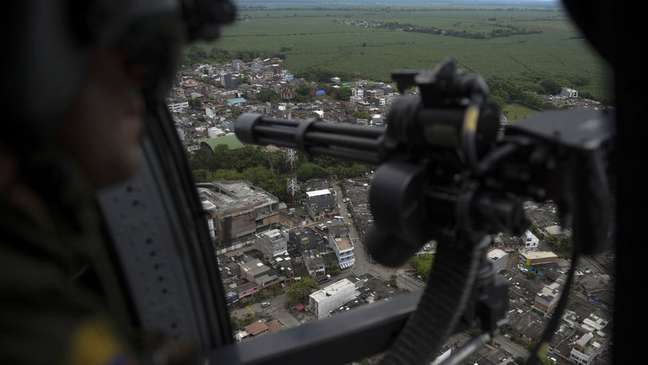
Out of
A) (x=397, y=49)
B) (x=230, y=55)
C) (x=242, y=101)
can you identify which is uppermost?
(x=230, y=55)

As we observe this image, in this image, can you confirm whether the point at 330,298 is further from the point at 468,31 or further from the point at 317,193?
the point at 468,31

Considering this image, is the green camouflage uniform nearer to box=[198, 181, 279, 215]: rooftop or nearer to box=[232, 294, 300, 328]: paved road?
box=[198, 181, 279, 215]: rooftop

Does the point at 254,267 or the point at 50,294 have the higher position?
the point at 50,294

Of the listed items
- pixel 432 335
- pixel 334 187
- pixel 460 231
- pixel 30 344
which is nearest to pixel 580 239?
pixel 460 231

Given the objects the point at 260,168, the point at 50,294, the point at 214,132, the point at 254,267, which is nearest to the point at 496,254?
the point at 254,267

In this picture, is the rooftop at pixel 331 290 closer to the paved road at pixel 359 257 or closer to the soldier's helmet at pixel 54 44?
the paved road at pixel 359 257

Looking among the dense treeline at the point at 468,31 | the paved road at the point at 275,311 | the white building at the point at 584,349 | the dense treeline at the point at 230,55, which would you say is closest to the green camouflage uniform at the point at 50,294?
the white building at the point at 584,349
